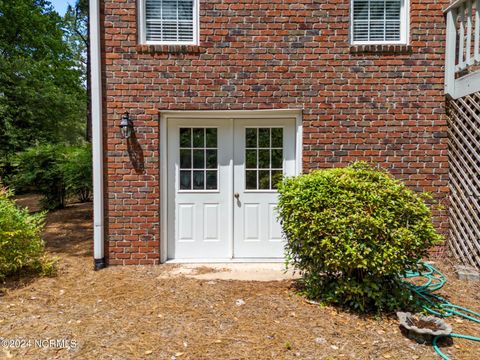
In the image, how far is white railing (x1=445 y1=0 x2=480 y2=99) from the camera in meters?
4.18

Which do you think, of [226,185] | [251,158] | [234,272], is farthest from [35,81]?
[234,272]

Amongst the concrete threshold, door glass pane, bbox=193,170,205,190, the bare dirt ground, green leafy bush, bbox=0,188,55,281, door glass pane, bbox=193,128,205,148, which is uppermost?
door glass pane, bbox=193,128,205,148

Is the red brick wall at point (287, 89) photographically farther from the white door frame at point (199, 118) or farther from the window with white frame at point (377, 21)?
the window with white frame at point (377, 21)

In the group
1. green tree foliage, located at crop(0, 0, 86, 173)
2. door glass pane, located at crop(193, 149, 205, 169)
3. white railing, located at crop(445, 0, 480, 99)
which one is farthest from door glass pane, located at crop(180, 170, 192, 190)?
green tree foliage, located at crop(0, 0, 86, 173)

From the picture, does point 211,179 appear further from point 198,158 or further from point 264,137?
point 264,137

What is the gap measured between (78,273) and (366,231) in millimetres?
3836

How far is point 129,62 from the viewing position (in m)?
4.49

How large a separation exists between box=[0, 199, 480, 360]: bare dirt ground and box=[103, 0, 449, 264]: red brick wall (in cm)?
94

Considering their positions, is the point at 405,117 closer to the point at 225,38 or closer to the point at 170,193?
the point at 225,38

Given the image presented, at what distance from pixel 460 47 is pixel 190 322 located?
505 cm

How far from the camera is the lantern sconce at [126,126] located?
4.34 meters

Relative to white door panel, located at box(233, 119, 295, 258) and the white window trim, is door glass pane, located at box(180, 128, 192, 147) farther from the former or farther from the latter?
the white window trim

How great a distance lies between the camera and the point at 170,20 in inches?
183

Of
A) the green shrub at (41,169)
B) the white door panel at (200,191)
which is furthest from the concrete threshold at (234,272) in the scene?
the green shrub at (41,169)
